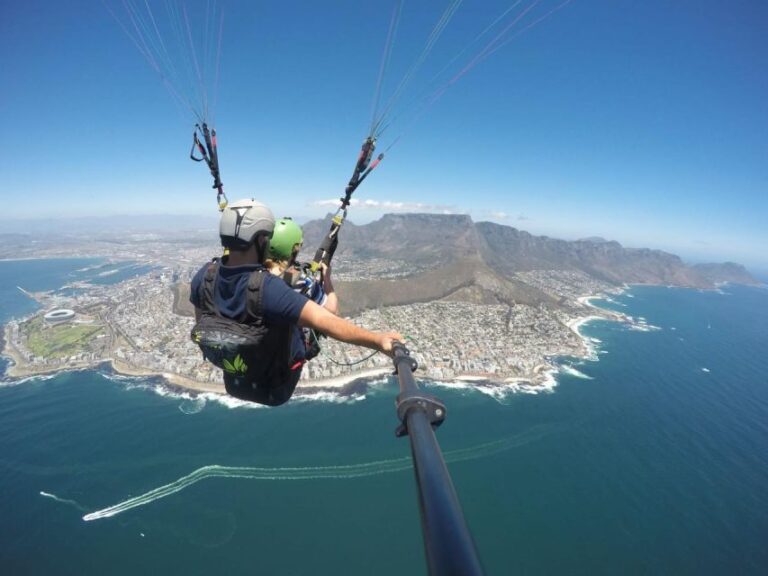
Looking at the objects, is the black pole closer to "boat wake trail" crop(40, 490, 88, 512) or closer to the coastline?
"boat wake trail" crop(40, 490, 88, 512)

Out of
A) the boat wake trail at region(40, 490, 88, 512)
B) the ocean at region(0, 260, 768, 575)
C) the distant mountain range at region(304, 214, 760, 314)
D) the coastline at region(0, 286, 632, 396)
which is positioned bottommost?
the boat wake trail at region(40, 490, 88, 512)

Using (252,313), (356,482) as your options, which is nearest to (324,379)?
(356,482)

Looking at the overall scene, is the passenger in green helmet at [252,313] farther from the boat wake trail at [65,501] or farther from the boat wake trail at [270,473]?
the boat wake trail at [65,501]

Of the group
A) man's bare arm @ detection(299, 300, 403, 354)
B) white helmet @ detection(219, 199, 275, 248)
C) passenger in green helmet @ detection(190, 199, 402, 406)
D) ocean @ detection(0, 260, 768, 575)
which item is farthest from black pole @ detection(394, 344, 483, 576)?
ocean @ detection(0, 260, 768, 575)

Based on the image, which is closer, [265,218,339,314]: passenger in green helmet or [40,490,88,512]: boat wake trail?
[265,218,339,314]: passenger in green helmet

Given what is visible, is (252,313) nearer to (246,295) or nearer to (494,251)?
(246,295)

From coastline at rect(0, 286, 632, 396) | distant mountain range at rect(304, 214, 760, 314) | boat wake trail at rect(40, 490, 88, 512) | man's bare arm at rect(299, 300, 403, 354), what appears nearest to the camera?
man's bare arm at rect(299, 300, 403, 354)

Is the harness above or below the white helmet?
below
